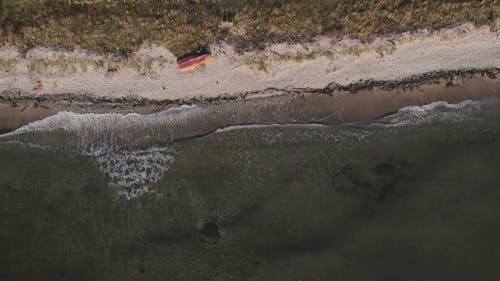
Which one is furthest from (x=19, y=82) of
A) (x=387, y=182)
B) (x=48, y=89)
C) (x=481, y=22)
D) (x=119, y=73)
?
(x=481, y=22)

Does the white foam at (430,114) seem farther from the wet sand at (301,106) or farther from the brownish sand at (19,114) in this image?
the brownish sand at (19,114)

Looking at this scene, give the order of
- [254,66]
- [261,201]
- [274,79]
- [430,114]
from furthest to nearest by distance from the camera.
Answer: [430,114]
[274,79]
[254,66]
[261,201]

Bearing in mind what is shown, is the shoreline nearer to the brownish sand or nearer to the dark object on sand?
the brownish sand

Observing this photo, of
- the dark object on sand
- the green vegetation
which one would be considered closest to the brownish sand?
the green vegetation

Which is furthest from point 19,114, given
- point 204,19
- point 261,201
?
point 261,201

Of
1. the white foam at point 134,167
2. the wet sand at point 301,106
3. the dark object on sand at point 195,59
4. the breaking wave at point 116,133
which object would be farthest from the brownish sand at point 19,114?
the dark object on sand at point 195,59

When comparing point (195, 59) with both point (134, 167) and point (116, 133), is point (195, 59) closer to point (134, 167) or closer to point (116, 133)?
point (116, 133)
